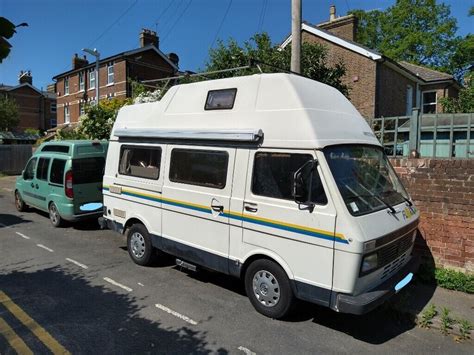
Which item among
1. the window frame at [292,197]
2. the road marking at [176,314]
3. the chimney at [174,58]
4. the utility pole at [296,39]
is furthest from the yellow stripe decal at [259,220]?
the chimney at [174,58]

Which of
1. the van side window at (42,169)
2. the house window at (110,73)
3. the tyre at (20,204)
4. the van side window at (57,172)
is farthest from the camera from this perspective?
the house window at (110,73)

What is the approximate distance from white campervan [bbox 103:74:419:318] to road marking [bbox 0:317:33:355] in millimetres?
2312

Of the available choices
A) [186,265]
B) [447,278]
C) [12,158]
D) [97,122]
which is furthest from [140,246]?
[12,158]

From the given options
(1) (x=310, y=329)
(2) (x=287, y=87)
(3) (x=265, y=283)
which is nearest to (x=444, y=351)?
(1) (x=310, y=329)

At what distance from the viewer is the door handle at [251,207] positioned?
4.73m

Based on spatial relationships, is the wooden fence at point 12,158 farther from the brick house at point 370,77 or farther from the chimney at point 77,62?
the brick house at point 370,77

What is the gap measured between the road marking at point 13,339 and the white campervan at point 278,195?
2.31 metres

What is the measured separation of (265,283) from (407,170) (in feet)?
10.9

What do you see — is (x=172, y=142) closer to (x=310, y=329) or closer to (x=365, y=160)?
(x=365, y=160)

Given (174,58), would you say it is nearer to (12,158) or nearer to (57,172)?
(12,158)

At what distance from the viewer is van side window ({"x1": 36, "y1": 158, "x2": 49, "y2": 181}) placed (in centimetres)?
967

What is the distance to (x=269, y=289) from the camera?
184 inches

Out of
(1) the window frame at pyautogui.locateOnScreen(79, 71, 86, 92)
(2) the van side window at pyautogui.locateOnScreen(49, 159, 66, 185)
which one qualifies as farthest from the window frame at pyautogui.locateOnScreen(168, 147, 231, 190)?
(1) the window frame at pyautogui.locateOnScreen(79, 71, 86, 92)

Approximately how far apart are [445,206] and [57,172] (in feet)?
26.8
